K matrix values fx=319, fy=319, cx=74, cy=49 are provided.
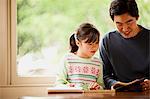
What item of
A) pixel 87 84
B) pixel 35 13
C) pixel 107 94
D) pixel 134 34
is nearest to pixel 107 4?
pixel 134 34

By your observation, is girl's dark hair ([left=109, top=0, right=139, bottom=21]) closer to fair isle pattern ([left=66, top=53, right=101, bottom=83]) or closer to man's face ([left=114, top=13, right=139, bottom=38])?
man's face ([left=114, top=13, right=139, bottom=38])

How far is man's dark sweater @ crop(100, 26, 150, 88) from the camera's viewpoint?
1.81 meters

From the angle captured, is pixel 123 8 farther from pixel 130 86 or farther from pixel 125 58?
pixel 130 86

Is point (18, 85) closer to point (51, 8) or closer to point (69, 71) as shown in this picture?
point (69, 71)

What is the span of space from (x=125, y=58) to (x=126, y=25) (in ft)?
0.62

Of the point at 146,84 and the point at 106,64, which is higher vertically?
the point at 106,64

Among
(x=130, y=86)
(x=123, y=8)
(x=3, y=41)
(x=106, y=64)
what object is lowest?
(x=130, y=86)

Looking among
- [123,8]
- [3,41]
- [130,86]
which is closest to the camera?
[130,86]

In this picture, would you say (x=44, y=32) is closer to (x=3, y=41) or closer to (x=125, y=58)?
(x=3, y=41)

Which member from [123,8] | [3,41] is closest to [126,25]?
[123,8]

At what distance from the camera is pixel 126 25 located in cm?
181

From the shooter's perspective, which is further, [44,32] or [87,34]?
[44,32]

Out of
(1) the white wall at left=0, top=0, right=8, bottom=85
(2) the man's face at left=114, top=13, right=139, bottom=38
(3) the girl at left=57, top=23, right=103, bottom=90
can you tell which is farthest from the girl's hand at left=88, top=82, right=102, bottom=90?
(1) the white wall at left=0, top=0, right=8, bottom=85

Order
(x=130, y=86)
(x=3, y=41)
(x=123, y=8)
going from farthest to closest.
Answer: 1. (x=3, y=41)
2. (x=123, y=8)
3. (x=130, y=86)
